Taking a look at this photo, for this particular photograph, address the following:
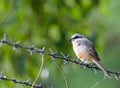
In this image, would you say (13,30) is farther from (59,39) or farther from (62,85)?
(62,85)

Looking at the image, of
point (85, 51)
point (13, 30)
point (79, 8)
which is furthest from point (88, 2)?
point (85, 51)

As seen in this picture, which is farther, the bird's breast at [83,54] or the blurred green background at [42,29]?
the blurred green background at [42,29]

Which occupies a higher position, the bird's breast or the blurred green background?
the blurred green background

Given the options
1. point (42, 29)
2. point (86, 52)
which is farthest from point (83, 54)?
point (42, 29)

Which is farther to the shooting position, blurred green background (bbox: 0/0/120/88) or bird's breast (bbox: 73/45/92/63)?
blurred green background (bbox: 0/0/120/88)

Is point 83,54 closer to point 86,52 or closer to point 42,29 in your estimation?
point 86,52

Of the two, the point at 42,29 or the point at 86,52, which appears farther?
the point at 42,29

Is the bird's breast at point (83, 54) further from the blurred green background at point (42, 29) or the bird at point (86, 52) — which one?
the blurred green background at point (42, 29)

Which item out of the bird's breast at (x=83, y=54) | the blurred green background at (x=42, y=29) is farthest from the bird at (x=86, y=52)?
the blurred green background at (x=42, y=29)

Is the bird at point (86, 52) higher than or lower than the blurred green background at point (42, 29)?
lower

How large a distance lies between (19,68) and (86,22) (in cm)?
142

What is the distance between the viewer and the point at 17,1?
646 centimetres

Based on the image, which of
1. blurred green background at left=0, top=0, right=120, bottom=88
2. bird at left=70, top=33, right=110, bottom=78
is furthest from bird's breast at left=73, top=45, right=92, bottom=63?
blurred green background at left=0, top=0, right=120, bottom=88

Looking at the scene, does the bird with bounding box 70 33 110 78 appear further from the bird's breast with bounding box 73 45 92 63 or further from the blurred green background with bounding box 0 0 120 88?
the blurred green background with bounding box 0 0 120 88
